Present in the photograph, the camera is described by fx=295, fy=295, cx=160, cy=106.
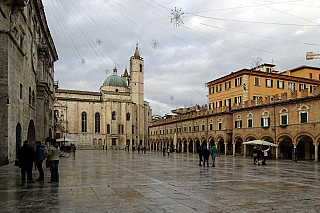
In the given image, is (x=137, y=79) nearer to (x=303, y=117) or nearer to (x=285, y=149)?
(x=285, y=149)

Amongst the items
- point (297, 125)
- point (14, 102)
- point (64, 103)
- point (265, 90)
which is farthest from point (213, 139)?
point (64, 103)

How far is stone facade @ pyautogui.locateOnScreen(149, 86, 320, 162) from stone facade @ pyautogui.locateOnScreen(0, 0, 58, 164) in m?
16.5

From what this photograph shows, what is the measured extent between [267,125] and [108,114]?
55.3m

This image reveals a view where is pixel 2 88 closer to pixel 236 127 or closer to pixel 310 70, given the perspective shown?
pixel 236 127

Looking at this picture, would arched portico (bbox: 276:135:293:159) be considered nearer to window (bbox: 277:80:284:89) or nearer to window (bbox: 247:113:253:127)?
window (bbox: 247:113:253:127)

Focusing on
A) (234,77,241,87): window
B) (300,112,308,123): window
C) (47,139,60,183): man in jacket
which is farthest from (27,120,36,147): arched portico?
(234,77,241,87): window

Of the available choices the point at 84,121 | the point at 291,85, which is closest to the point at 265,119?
the point at 291,85

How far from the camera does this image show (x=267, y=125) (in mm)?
34906

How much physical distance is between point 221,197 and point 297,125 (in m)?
25.0

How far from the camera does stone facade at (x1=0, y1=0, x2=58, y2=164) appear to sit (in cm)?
1844

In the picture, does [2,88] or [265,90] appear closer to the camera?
[2,88]

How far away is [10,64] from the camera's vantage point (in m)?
19.2

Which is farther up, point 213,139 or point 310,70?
point 310,70

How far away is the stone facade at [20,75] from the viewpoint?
18.4 meters
